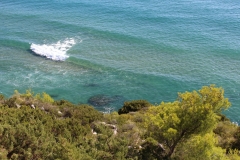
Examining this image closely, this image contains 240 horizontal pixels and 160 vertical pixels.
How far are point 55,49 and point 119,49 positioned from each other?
20253 mm

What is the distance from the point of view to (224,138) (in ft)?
152

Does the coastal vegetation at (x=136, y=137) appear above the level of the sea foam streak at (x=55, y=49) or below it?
above

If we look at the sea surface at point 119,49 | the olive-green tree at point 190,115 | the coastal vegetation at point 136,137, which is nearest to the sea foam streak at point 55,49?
the sea surface at point 119,49

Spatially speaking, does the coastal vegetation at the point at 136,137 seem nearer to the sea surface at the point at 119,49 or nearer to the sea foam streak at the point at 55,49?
the sea surface at the point at 119,49

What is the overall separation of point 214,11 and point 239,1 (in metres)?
15.4

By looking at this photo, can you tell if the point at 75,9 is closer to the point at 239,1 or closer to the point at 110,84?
the point at 110,84

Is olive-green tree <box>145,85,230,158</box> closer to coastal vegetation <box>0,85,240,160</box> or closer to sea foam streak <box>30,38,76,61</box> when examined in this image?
coastal vegetation <box>0,85,240,160</box>

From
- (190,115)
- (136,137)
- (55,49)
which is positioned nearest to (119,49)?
(55,49)

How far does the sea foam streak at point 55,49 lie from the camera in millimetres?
88125

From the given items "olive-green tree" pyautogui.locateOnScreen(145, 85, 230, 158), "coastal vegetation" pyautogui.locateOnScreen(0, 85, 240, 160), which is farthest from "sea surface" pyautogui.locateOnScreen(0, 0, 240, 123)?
"olive-green tree" pyautogui.locateOnScreen(145, 85, 230, 158)

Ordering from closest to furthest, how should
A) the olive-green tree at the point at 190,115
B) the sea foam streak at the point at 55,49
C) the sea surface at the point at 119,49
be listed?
1. the olive-green tree at the point at 190,115
2. the sea surface at the point at 119,49
3. the sea foam streak at the point at 55,49

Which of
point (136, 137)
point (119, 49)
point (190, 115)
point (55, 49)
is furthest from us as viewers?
point (55, 49)

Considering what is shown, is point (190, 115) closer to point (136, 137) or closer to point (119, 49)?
point (136, 137)

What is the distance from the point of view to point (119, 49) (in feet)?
301
